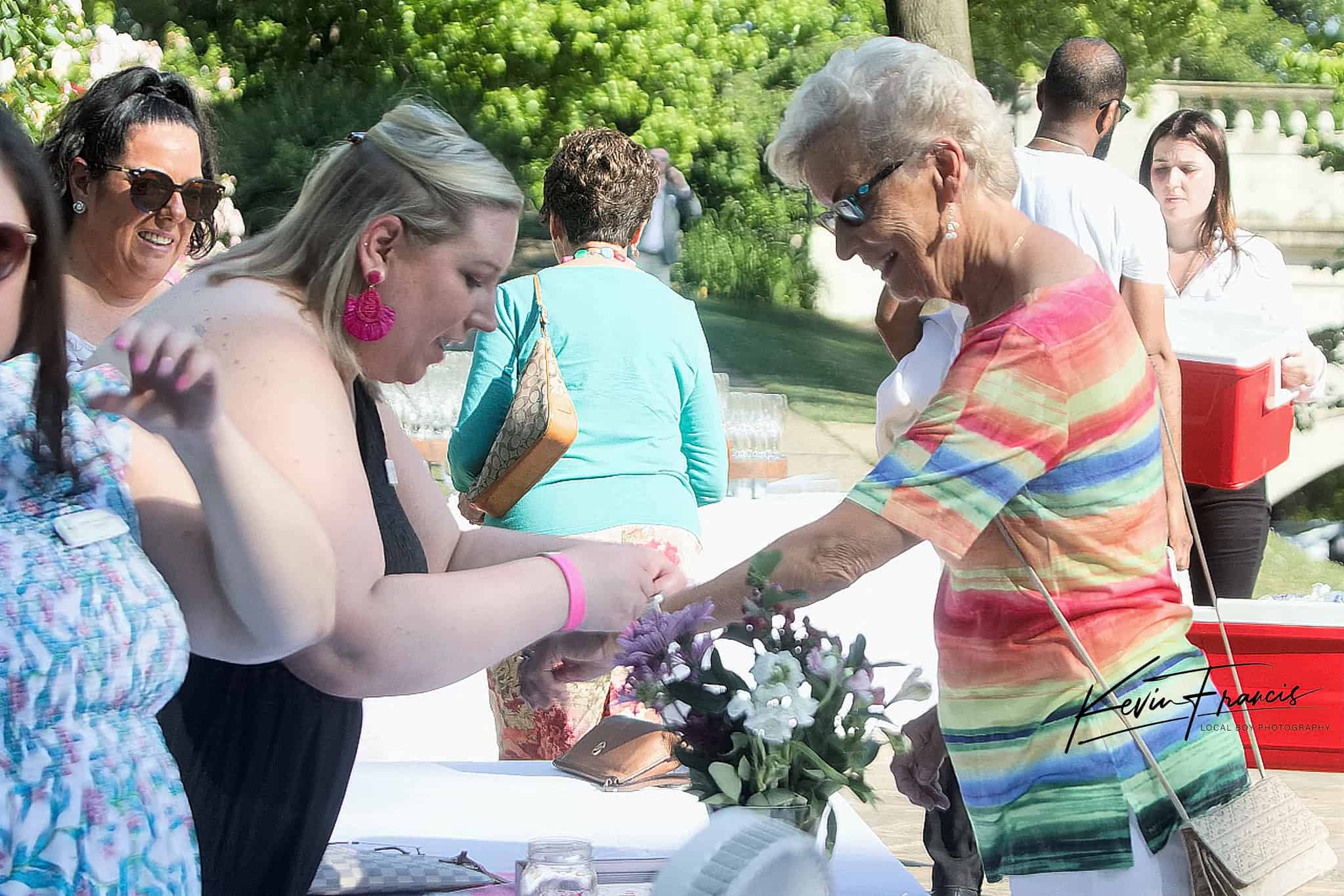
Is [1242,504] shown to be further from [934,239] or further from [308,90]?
[308,90]

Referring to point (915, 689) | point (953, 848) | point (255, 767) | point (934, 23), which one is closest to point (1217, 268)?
point (953, 848)

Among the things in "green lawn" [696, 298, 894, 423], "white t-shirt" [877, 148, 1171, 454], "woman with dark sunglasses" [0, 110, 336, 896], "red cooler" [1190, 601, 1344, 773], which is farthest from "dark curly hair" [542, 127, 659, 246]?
"green lawn" [696, 298, 894, 423]

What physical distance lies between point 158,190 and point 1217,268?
3.38 metres

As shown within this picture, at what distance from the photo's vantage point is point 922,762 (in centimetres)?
216

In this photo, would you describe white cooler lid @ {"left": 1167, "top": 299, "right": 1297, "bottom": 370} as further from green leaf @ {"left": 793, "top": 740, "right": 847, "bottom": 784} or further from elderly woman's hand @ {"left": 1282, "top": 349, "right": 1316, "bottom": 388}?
green leaf @ {"left": 793, "top": 740, "right": 847, "bottom": 784}

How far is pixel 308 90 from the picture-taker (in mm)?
17922

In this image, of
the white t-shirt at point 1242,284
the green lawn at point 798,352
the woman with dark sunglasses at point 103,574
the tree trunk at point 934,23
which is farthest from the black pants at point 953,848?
the green lawn at point 798,352

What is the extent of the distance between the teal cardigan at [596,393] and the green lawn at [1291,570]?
9676 mm

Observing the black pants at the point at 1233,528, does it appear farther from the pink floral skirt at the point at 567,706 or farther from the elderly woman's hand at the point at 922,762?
the elderly woman's hand at the point at 922,762

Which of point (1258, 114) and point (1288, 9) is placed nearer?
point (1258, 114)

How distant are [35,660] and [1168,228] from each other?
4.37 meters

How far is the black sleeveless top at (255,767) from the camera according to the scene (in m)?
1.56

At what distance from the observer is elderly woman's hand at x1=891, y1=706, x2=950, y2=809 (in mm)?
2154

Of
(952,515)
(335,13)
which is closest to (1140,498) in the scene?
(952,515)
